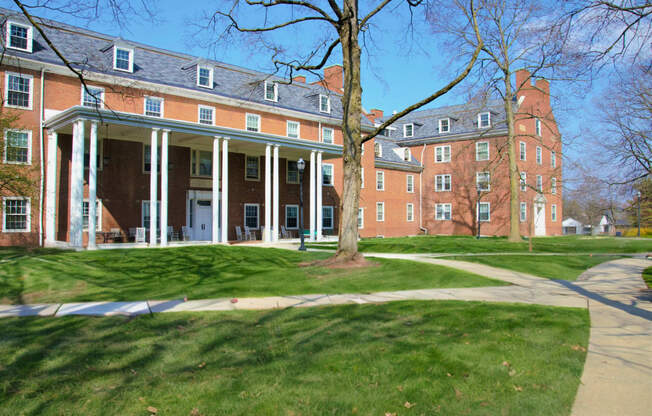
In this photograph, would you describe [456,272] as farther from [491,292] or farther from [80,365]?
[80,365]

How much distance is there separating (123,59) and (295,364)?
2335 centimetres

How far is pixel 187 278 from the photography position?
10.9 meters

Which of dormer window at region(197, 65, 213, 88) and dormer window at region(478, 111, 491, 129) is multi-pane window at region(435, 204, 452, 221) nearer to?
dormer window at region(478, 111, 491, 129)

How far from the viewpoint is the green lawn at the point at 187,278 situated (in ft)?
28.9

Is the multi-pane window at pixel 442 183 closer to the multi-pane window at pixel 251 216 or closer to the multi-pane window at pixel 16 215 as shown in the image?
the multi-pane window at pixel 251 216

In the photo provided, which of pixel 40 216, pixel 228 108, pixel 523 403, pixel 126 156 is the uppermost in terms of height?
pixel 228 108

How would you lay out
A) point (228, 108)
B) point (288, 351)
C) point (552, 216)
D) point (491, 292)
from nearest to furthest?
point (288, 351)
point (491, 292)
point (228, 108)
point (552, 216)

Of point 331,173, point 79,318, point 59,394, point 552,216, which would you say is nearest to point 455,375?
point 59,394

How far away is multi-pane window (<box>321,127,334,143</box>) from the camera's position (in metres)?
32.1

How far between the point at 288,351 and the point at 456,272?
7219 mm

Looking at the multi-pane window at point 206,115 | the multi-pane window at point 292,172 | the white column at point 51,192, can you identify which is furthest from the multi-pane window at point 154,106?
the multi-pane window at point 292,172

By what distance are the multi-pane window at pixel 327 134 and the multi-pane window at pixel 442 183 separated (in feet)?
43.4

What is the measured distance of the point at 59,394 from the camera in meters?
3.96

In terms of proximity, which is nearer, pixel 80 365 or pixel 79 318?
pixel 80 365
